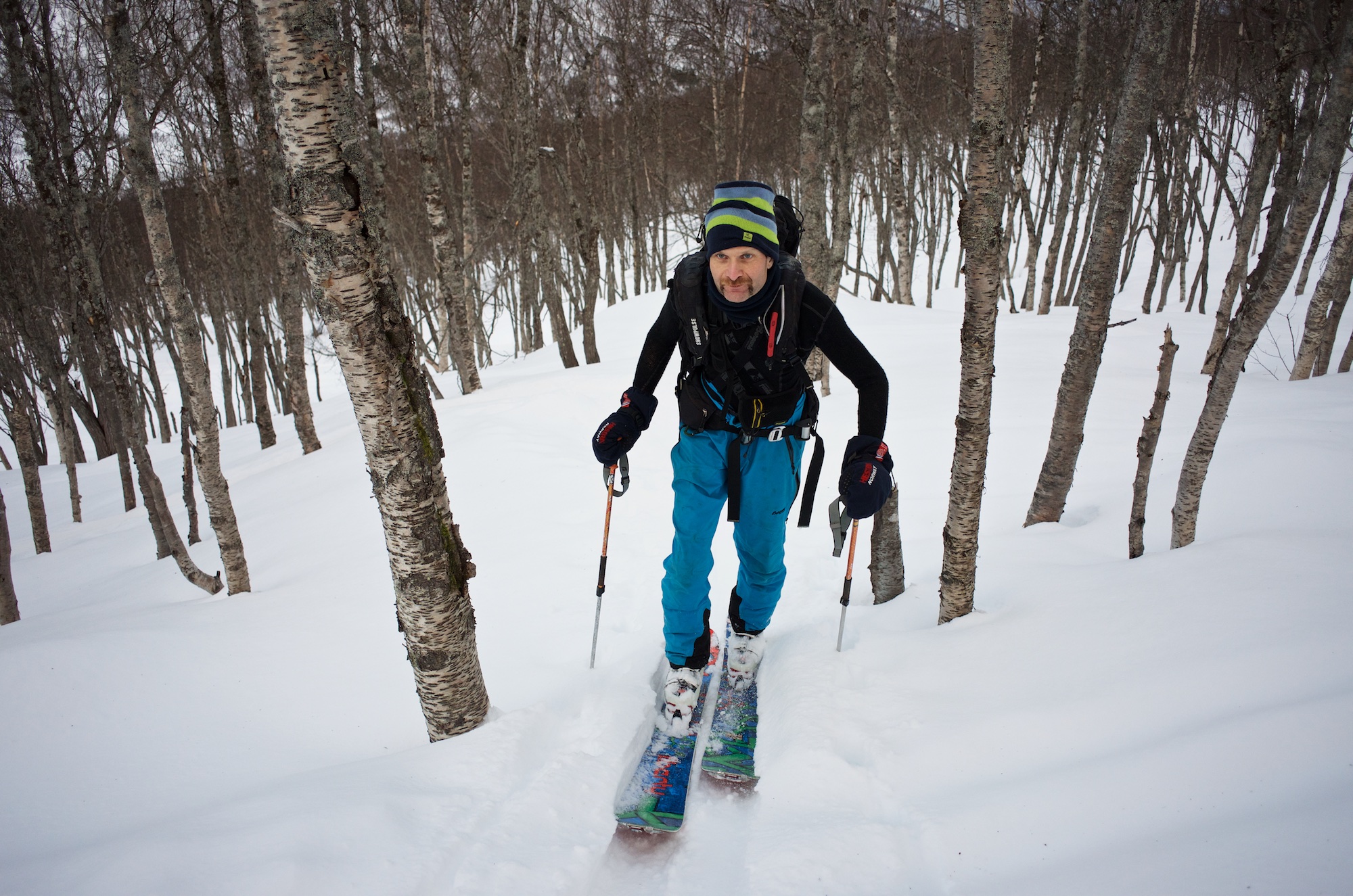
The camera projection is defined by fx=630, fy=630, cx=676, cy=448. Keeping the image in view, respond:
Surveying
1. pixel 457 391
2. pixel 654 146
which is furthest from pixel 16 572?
pixel 654 146

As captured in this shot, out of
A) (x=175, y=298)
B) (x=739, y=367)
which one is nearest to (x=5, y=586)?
(x=175, y=298)

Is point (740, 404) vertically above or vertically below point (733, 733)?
above

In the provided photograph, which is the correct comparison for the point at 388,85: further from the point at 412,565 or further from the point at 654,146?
the point at 412,565

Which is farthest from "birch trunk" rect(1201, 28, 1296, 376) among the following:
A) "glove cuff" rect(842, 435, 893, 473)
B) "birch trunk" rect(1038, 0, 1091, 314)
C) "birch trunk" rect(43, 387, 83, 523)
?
"birch trunk" rect(43, 387, 83, 523)

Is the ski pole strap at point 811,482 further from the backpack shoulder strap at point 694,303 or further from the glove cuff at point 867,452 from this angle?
the backpack shoulder strap at point 694,303

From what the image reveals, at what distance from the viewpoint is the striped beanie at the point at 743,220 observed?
102 inches

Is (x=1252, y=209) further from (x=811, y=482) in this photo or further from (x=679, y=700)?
(x=679, y=700)

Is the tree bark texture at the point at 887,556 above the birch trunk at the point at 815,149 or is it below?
below

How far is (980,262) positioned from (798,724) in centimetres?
210

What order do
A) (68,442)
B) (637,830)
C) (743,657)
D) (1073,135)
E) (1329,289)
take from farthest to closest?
(1073,135)
(68,442)
(1329,289)
(743,657)
(637,830)

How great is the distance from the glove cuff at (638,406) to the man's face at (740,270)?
73 cm

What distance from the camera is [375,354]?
2.13 meters

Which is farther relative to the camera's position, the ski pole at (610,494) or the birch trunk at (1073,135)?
the birch trunk at (1073,135)

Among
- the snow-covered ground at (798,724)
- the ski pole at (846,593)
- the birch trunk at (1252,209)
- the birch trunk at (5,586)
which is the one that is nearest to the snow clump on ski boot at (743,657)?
the snow-covered ground at (798,724)
